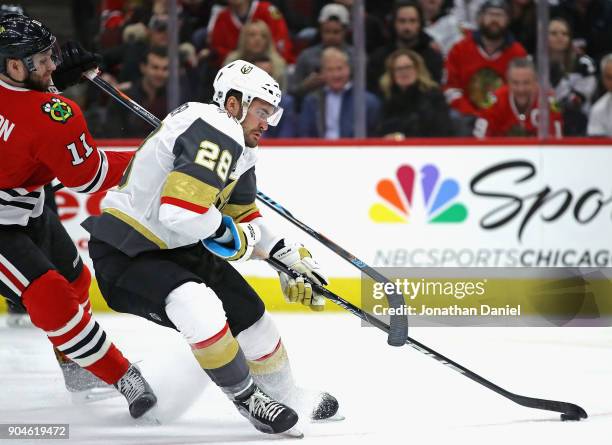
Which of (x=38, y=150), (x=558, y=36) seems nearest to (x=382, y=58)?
(x=558, y=36)

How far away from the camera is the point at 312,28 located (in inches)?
219

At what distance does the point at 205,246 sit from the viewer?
3.23 metres

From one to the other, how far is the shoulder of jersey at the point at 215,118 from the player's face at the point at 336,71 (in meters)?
2.43

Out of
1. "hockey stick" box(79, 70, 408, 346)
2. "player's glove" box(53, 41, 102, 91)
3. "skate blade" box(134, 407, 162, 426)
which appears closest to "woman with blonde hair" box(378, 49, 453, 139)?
"hockey stick" box(79, 70, 408, 346)

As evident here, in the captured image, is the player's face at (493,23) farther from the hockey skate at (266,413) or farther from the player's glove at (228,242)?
the hockey skate at (266,413)

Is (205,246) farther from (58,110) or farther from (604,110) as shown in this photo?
(604,110)

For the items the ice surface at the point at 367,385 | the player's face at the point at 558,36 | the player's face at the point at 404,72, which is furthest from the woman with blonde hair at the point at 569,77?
the ice surface at the point at 367,385

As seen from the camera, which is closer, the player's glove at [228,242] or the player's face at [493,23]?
the player's glove at [228,242]

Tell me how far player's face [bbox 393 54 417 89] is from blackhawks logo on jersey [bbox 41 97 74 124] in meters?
2.40

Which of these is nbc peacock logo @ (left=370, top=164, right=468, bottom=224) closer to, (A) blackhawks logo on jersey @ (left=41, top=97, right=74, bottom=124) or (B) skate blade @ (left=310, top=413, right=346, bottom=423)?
(B) skate blade @ (left=310, top=413, right=346, bottom=423)

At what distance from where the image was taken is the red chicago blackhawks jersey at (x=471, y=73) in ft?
18.1

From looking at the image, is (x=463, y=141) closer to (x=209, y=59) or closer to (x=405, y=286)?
(x=405, y=286)

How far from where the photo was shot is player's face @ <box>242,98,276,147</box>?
127 inches

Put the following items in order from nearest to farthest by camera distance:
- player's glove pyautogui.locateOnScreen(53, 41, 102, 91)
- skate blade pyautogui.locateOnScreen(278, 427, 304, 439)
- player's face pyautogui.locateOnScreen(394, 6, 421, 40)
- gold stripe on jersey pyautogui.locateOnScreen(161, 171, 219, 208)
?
1. gold stripe on jersey pyautogui.locateOnScreen(161, 171, 219, 208)
2. skate blade pyautogui.locateOnScreen(278, 427, 304, 439)
3. player's glove pyautogui.locateOnScreen(53, 41, 102, 91)
4. player's face pyautogui.locateOnScreen(394, 6, 421, 40)
